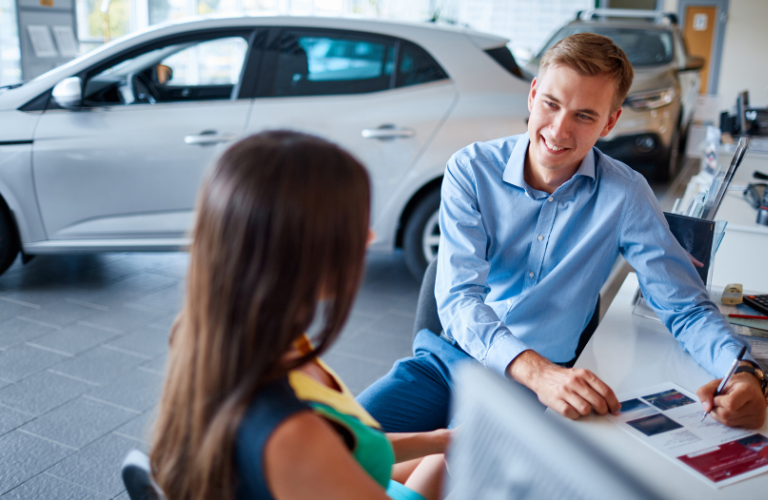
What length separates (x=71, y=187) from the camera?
3.46 m

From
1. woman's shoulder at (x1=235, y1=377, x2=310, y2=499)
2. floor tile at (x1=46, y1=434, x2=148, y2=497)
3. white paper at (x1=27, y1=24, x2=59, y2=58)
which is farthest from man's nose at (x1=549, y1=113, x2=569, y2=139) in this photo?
white paper at (x1=27, y1=24, x2=59, y2=58)

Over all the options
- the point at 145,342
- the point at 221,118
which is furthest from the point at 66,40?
the point at 145,342

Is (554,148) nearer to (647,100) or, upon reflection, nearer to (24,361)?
(24,361)

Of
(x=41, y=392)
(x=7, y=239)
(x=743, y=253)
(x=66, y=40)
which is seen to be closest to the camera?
(x=743, y=253)

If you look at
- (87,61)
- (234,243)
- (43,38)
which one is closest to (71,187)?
(87,61)

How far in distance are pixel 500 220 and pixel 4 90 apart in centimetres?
317

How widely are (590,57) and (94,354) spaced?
241cm

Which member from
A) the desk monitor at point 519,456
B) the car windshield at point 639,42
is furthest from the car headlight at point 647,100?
the desk monitor at point 519,456

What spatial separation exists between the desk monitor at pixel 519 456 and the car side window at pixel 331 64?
127 inches

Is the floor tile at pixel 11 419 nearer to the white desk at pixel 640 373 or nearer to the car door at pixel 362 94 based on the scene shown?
the car door at pixel 362 94

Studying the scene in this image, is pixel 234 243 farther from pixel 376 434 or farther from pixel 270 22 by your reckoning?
pixel 270 22

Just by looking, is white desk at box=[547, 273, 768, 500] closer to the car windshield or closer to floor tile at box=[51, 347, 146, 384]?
floor tile at box=[51, 347, 146, 384]

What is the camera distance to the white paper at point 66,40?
6.31 meters

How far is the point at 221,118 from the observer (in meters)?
3.48
